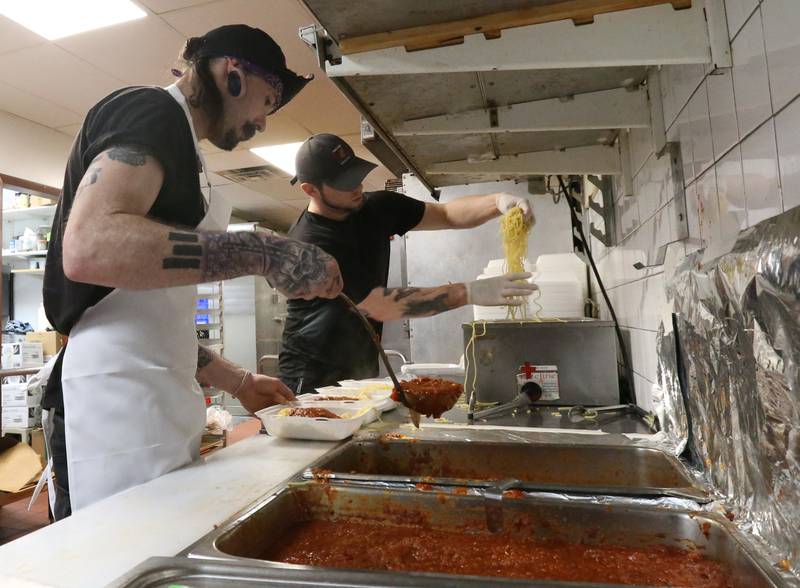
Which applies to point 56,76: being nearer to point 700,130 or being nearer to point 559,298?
point 559,298

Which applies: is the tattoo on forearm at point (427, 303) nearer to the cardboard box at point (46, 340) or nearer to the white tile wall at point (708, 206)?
the white tile wall at point (708, 206)

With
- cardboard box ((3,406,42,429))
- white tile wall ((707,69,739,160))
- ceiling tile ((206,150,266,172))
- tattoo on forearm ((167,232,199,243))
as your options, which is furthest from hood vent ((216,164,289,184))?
white tile wall ((707,69,739,160))

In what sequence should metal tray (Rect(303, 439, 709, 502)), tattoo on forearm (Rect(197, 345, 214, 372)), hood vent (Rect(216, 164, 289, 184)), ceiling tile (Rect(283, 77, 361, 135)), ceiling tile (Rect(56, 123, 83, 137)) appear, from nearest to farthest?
metal tray (Rect(303, 439, 709, 502)) → tattoo on forearm (Rect(197, 345, 214, 372)) → ceiling tile (Rect(283, 77, 361, 135)) → ceiling tile (Rect(56, 123, 83, 137)) → hood vent (Rect(216, 164, 289, 184))

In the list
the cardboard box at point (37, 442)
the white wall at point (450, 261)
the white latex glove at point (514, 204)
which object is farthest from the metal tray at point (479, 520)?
the cardboard box at point (37, 442)

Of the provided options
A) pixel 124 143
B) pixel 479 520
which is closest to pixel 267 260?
pixel 124 143

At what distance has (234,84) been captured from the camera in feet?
4.81

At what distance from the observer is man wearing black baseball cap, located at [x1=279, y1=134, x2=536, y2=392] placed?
96.5 inches

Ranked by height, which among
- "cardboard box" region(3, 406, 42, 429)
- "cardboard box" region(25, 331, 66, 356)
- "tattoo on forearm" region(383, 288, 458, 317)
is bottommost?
"cardboard box" region(3, 406, 42, 429)

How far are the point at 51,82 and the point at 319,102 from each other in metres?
1.93

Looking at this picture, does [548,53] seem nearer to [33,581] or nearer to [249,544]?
[249,544]

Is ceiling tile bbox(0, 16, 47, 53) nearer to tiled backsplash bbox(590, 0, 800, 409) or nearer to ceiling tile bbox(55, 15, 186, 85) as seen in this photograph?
ceiling tile bbox(55, 15, 186, 85)

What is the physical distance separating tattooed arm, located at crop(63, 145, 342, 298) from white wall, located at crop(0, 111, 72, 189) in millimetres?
3652

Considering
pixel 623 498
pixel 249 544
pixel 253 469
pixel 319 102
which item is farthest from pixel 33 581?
pixel 319 102

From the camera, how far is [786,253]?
583 mm
